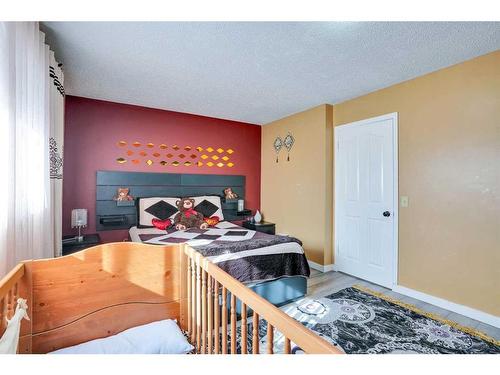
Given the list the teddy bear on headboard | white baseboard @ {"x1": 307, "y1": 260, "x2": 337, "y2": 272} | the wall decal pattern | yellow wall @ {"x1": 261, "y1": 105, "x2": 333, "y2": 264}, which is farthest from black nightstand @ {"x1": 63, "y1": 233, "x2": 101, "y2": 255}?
white baseboard @ {"x1": 307, "y1": 260, "x2": 337, "y2": 272}

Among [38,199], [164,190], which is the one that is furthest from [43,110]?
[164,190]

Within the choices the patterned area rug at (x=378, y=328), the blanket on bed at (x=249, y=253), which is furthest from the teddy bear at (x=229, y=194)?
the patterned area rug at (x=378, y=328)

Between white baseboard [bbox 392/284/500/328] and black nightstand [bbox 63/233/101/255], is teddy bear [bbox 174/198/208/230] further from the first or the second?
white baseboard [bbox 392/284/500/328]

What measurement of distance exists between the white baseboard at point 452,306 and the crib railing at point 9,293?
11.0 ft

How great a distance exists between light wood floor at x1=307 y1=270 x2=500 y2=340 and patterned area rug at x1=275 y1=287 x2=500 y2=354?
124 millimetres

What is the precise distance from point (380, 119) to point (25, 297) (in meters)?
3.56

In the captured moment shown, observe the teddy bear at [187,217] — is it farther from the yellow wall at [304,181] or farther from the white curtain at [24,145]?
the white curtain at [24,145]

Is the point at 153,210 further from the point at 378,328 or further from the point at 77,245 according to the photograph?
the point at 378,328

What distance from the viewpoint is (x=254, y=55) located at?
7.46 ft

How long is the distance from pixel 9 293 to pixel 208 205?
3005 millimetres

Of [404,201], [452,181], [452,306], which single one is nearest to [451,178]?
[452,181]

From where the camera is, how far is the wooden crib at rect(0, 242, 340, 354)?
1.19m

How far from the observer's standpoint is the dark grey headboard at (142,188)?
3.57 m

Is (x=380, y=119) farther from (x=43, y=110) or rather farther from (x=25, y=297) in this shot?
(x=25, y=297)
